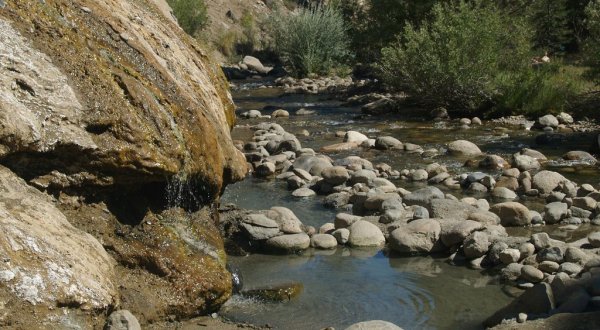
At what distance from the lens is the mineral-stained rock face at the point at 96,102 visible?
502 centimetres

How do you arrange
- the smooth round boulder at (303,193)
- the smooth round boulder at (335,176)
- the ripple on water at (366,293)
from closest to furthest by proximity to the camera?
the ripple on water at (366,293) < the smooth round boulder at (303,193) < the smooth round boulder at (335,176)

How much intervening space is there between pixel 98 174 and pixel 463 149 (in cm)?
1110

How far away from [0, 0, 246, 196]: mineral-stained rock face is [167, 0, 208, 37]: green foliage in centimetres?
3462

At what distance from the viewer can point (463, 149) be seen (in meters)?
15.5

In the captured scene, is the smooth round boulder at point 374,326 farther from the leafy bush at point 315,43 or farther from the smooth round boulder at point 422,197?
the leafy bush at point 315,43

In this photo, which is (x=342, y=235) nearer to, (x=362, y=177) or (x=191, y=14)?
(x=362, y=177)

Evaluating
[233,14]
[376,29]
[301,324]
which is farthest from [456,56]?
[233,14]

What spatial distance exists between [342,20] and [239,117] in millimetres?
14674

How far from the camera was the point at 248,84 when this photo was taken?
3447 cm

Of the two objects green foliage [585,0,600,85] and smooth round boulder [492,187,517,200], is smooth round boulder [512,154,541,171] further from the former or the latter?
green foliage [585,0,600,85]

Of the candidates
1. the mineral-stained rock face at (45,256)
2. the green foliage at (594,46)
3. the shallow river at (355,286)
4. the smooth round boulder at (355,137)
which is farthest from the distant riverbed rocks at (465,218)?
the green foliage at (594,46)

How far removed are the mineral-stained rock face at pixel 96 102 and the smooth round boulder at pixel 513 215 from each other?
425cm

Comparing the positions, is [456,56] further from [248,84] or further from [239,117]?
[248,84]

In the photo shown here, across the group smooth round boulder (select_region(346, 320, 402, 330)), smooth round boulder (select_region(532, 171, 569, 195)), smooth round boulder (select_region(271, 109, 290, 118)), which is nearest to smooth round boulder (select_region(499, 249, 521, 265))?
smooth round boulder (select_region(346, 320, 402, 330))
